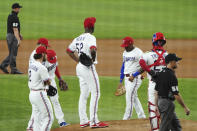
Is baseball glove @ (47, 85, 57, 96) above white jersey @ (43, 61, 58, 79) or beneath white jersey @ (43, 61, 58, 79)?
beneath

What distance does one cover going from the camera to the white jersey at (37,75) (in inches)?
334

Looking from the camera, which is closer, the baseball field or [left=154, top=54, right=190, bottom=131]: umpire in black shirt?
[left=154, top=54, right=190, bottom=131]: umpire in black shirt

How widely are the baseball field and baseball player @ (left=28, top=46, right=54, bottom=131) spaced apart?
124cm

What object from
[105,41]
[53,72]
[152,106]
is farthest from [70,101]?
[105,41]

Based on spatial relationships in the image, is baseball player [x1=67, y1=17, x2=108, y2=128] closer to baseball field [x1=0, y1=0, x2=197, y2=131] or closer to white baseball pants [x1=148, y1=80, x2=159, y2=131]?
baseball field [x1=0, y1=0, x2=197, y2=131]

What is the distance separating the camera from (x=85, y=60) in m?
9.30

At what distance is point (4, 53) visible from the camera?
784 inches

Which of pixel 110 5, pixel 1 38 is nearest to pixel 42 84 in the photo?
pixel 1 38

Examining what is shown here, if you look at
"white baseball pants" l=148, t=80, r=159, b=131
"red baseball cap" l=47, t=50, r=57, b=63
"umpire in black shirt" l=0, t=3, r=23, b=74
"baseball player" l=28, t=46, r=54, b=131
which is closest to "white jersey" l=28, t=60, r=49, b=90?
"baseball player" l=28, t=46, r=54, b=131

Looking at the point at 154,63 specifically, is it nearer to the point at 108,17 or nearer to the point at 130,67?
the point at 130,67

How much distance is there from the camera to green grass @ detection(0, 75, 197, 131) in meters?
11.0

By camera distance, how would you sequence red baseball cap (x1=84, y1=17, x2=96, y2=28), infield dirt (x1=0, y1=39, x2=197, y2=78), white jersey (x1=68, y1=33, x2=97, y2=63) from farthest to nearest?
infield dirt (x1=0, y1=39, x2=197, y2=78), red baseball cap (x1=84, y1=17, x2=96, y2=28), white jersey (x1=68, y1=33, x2=97, y2=63)

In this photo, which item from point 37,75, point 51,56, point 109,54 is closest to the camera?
point 37,75

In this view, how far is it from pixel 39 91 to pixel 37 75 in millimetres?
277
